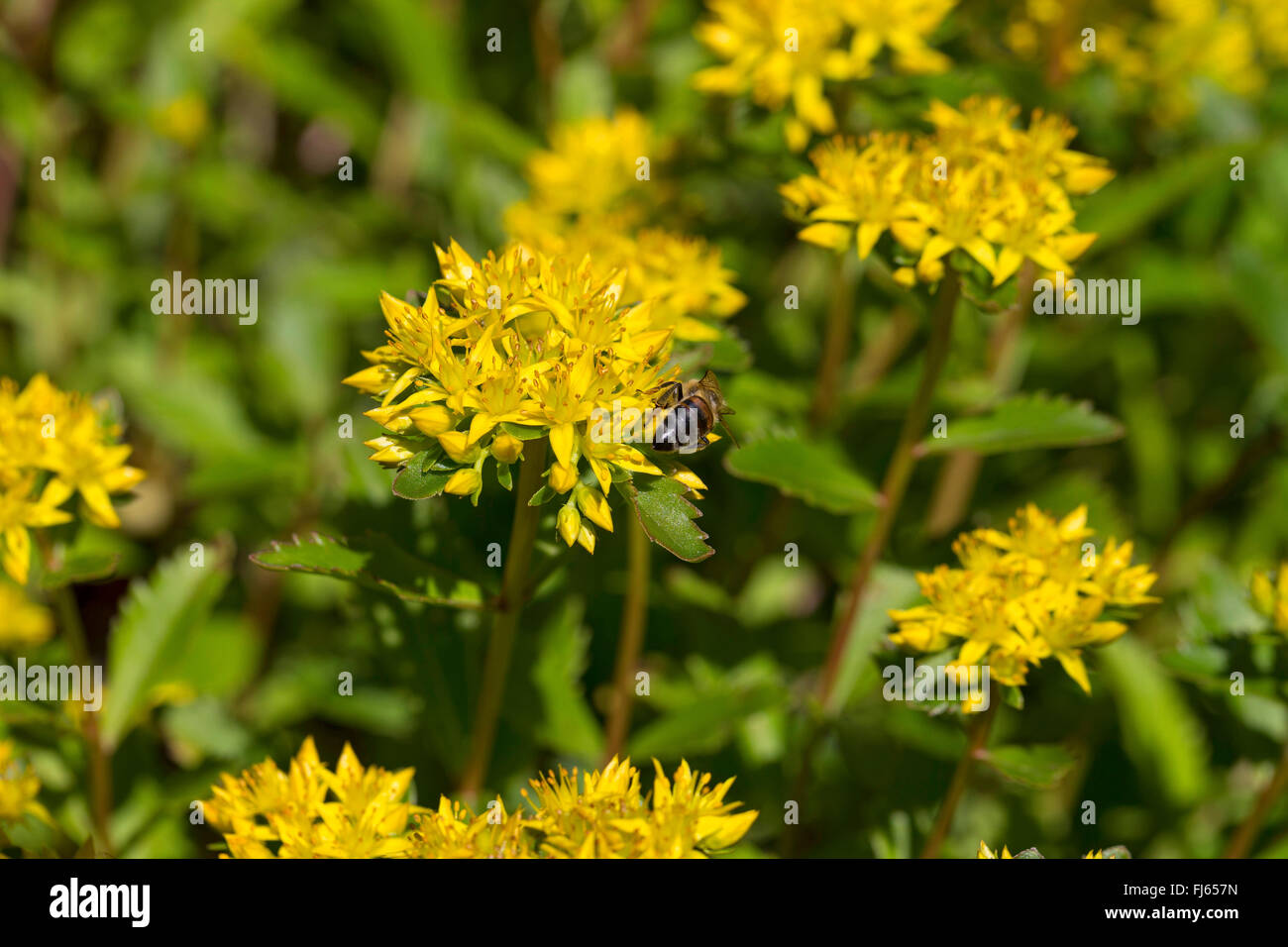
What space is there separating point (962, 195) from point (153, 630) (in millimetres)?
1643

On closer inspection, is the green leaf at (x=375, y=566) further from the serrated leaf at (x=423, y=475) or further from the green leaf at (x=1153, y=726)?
the green leaf at (x=1153, y=726)

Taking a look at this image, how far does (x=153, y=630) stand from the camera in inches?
83.5

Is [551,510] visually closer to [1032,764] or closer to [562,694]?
[562,694]

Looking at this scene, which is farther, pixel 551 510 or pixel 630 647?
pixel 630 647

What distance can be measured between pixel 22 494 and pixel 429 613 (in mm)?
677

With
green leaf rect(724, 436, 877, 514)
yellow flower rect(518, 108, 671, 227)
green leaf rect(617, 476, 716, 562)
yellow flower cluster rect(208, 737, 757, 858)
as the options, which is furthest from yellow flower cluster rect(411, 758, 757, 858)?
yellow flower rect(518, 108, 671, 227)

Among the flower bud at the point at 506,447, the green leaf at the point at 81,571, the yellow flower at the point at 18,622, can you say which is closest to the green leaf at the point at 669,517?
the flower bud at the point at 506,447

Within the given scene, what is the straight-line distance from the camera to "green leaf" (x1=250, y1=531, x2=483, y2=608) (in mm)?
1543

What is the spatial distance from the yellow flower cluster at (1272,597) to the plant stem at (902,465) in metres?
0.62

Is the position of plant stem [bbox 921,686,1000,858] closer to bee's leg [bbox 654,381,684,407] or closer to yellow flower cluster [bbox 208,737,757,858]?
yellow flower cluster [bbox 208,737,757,858]

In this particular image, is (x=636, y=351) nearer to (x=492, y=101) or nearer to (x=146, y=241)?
(x=492, y=101)

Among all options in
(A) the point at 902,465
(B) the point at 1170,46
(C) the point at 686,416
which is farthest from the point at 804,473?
(B) the point at 1170,46

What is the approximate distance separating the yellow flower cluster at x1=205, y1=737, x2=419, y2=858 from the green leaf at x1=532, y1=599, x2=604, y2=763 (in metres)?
0.46
